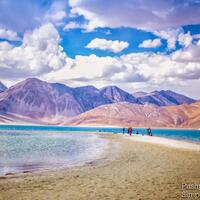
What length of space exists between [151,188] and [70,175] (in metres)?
7.05

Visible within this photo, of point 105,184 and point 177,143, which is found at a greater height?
point 177,143

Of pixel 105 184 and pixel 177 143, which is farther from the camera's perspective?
pixel 177 143

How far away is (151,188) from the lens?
51.9 ft

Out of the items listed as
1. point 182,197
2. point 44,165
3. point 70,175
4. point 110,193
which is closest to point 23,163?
point 44,165

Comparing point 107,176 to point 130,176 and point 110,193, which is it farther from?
point 110,193

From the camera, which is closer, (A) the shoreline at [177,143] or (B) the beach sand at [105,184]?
(B) the beach sand at [105,184]

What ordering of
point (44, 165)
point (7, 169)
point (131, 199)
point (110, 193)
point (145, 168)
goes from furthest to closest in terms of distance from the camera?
1. point (44, 165)
2. point (7, 169)
3. point (145, 168)
4. point (110, 193)
5. point (131, 199)

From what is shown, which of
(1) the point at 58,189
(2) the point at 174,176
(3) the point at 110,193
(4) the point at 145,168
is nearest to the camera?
(3) the point at 110,193

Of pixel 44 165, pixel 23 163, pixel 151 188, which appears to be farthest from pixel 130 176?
pixel 23 163

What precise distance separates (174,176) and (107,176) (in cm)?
431

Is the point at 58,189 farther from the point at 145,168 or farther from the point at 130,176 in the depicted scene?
the point at 145,168

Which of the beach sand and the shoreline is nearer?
the beach sand

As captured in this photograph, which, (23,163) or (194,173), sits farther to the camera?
(23,163)

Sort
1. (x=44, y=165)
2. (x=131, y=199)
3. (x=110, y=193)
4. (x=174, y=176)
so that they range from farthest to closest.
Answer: (x=44, y=165) < (x=174, y=176) < (x=110, y=193) < (x=131, y=199)
